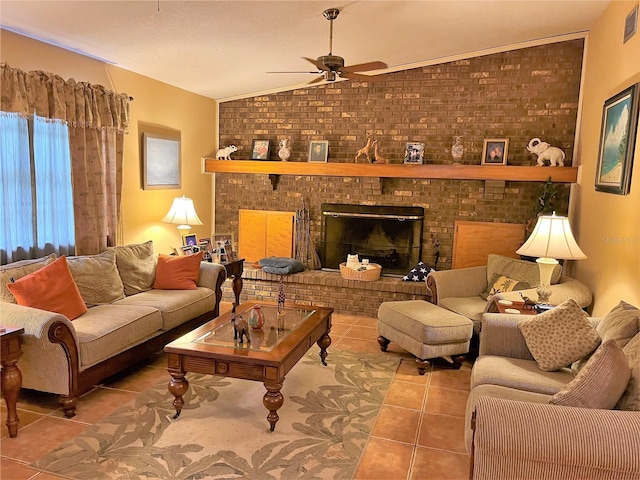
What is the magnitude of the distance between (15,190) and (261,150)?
294cm

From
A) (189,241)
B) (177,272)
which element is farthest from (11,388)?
(189,241)

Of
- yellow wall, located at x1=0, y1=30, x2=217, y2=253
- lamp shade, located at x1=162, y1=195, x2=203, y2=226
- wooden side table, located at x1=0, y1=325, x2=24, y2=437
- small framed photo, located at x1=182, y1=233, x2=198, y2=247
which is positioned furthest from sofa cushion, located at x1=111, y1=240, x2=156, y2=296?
wooden side table, located at x1=0, y1=325, x2=24, y2=437

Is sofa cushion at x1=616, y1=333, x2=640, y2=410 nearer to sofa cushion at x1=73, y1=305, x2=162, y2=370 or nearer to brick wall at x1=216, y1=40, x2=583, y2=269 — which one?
sofa cushion at x1=73, y1=305, x2=162, y2=370

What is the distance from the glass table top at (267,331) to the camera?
9.91ft

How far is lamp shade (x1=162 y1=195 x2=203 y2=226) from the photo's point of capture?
16.3ft

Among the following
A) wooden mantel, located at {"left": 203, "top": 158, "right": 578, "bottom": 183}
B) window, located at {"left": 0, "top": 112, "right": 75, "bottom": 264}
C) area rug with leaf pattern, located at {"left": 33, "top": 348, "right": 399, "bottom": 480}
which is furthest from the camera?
wooden mantel, located at {"left": 203, "top": 158, "right": 578, "bottom": 183}

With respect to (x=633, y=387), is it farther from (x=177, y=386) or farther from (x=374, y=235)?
(x=374, y=235)

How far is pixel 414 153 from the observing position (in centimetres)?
546

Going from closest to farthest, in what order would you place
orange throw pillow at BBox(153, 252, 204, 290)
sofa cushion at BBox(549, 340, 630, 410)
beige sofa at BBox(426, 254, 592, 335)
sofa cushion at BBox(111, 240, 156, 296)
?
sofa cushion at BBox(549, 340, 630, 410), beige sofa at BBox(426, 254, 592, 335), sofa cushion at BBox(111, 240, 156, 296), orange throw pillow at BBox(153, 252, 204, 290)

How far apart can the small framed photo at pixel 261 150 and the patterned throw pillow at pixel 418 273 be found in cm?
221

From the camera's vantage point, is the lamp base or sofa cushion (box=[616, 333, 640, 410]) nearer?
sofa cushion (box=[616, 333, 640, 410])

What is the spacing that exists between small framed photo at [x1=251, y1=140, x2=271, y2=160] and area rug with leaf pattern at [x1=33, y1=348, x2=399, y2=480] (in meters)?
3.11

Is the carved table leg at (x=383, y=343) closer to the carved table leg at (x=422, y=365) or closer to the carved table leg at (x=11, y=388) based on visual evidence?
the carved table leg at (x=422, y=365)

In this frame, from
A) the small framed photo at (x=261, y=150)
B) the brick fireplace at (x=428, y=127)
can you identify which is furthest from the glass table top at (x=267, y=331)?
the small framed photo at (x=261, y=150)
